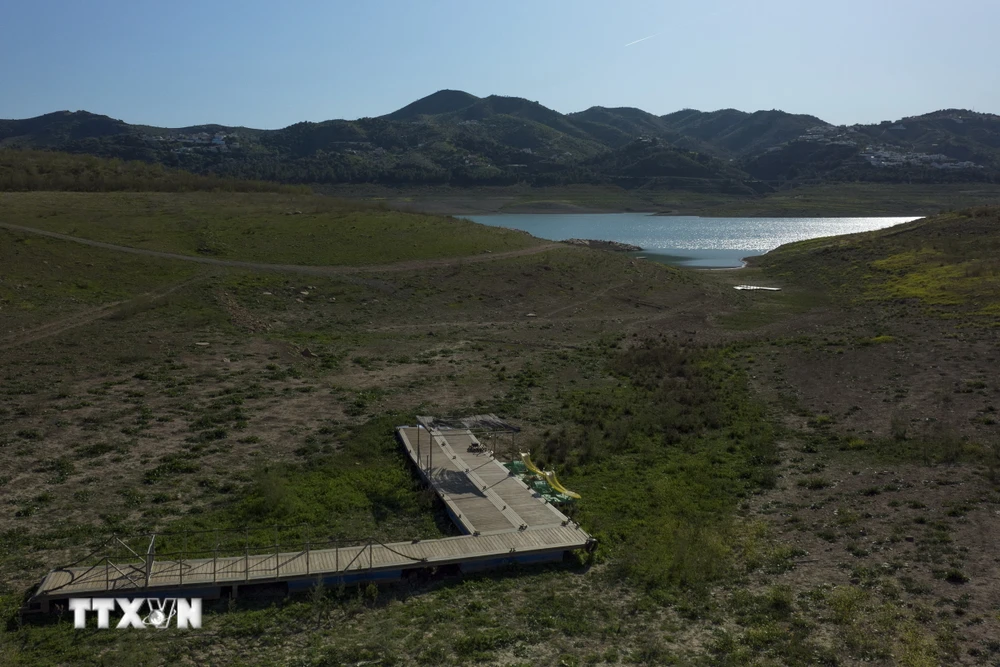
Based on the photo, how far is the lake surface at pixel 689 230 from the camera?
10644 cm

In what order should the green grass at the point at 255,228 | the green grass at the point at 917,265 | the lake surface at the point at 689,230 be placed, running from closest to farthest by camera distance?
the green grass at the point at 917,265
the green grass at the point at 255,228
the lake surface at the point at 689,230

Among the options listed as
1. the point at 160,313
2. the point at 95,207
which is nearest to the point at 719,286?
the point at 160,313

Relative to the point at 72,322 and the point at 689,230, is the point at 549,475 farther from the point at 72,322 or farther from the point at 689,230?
the point at 689,230

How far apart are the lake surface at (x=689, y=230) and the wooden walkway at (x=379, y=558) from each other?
76.6 metres

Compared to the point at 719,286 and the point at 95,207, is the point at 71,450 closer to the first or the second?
the point at 95,207

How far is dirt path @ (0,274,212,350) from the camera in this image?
3569 centimetres

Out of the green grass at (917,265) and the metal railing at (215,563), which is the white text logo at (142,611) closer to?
the metal railing at (215,563)

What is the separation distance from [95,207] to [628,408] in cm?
5757

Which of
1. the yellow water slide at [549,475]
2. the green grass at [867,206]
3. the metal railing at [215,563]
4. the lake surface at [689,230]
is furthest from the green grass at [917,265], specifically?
the green grass at [867,206]

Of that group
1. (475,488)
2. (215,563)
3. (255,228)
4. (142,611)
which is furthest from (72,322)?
(142,611)

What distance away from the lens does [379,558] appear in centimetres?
1636

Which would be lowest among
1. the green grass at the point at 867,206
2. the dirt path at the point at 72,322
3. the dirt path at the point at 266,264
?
the dirt path at the point at 72,322

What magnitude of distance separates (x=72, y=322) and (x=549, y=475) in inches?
1159

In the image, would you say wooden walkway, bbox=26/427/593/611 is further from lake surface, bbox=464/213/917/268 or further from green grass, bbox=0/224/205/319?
lake surface, bbox=464/213/917/268
